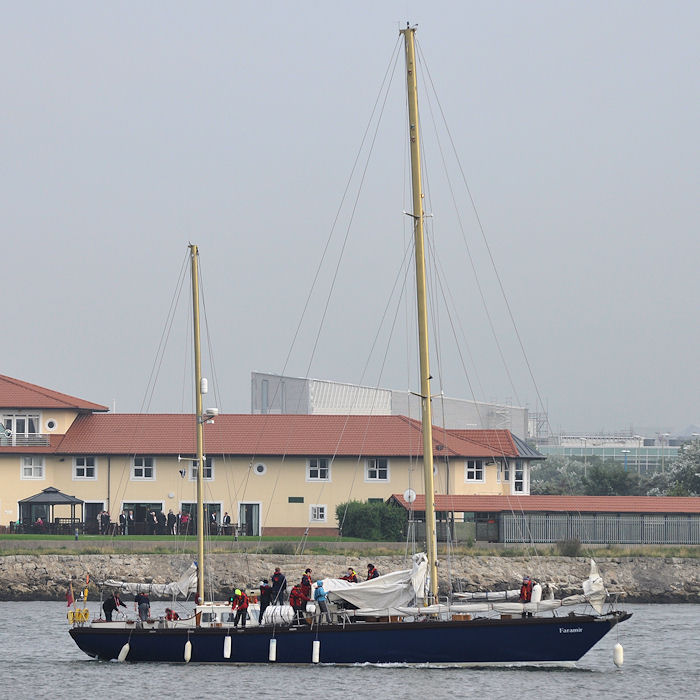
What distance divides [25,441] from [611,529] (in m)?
31.8

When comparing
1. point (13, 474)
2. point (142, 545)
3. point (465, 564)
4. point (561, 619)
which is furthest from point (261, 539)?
point (561, 619)

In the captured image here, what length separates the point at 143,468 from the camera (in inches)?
3051

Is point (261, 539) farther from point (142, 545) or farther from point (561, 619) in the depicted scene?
point (561, 619)

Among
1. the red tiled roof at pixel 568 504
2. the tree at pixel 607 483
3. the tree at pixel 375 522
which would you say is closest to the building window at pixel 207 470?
the tree at pixel 375 522

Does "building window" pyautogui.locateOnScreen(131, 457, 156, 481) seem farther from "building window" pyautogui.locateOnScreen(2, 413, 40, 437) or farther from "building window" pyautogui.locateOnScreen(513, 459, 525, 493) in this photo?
"building window" pyautogui.locateOnScreen(513, 459, 525, 493)

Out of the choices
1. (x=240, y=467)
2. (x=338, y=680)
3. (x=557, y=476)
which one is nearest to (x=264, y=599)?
(x=338, y=680)

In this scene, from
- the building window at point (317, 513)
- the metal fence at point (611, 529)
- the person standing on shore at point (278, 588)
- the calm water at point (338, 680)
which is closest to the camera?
the calm water at point (338, 680)

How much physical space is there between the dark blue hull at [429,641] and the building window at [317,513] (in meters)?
36.0

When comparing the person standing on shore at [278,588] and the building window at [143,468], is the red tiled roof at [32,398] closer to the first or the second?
the building window at [143,468]

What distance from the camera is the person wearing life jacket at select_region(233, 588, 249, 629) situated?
129 ft

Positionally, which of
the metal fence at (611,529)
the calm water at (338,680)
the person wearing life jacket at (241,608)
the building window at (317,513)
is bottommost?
the calm water at (338,680)

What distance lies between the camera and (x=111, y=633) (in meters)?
40.0

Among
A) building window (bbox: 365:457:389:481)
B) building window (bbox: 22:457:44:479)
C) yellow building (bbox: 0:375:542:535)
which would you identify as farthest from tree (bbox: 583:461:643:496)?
building window (bbox: 22:457:44:479)

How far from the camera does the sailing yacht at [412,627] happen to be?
37.2 meters
